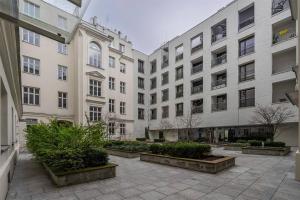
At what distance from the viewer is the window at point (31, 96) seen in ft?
65.8

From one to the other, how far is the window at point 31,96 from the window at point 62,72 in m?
3.07

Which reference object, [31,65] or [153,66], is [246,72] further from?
[31,65]

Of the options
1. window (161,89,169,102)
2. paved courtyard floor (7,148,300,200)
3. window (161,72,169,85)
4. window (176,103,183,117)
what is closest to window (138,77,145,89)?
window (161,72,169,85)

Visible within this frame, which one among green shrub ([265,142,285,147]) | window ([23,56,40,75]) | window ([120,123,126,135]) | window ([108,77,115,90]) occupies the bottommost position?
window ([120,123,126,135])

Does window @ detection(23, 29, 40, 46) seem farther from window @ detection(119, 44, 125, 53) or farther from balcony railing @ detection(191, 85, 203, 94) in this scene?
balcony railing @ detection(191, 85, 203, 94)

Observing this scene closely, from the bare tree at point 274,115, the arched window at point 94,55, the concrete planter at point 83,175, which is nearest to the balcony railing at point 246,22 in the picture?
the bare tree at point 274,115

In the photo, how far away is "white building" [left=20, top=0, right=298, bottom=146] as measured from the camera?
64.7 ft

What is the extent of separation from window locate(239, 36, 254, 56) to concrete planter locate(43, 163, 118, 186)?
68.7 ft

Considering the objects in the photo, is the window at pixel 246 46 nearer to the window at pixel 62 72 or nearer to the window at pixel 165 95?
the window at pixel 165 95

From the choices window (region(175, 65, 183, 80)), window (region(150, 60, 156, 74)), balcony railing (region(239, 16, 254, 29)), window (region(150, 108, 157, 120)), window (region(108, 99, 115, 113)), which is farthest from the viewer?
window (region(150, 60, 156, 74))

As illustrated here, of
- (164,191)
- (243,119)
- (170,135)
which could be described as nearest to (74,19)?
(164,191)

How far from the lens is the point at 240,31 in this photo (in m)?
22.4

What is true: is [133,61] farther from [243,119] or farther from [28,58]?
[243,119]

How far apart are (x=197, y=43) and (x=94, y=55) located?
14771 millimetres
